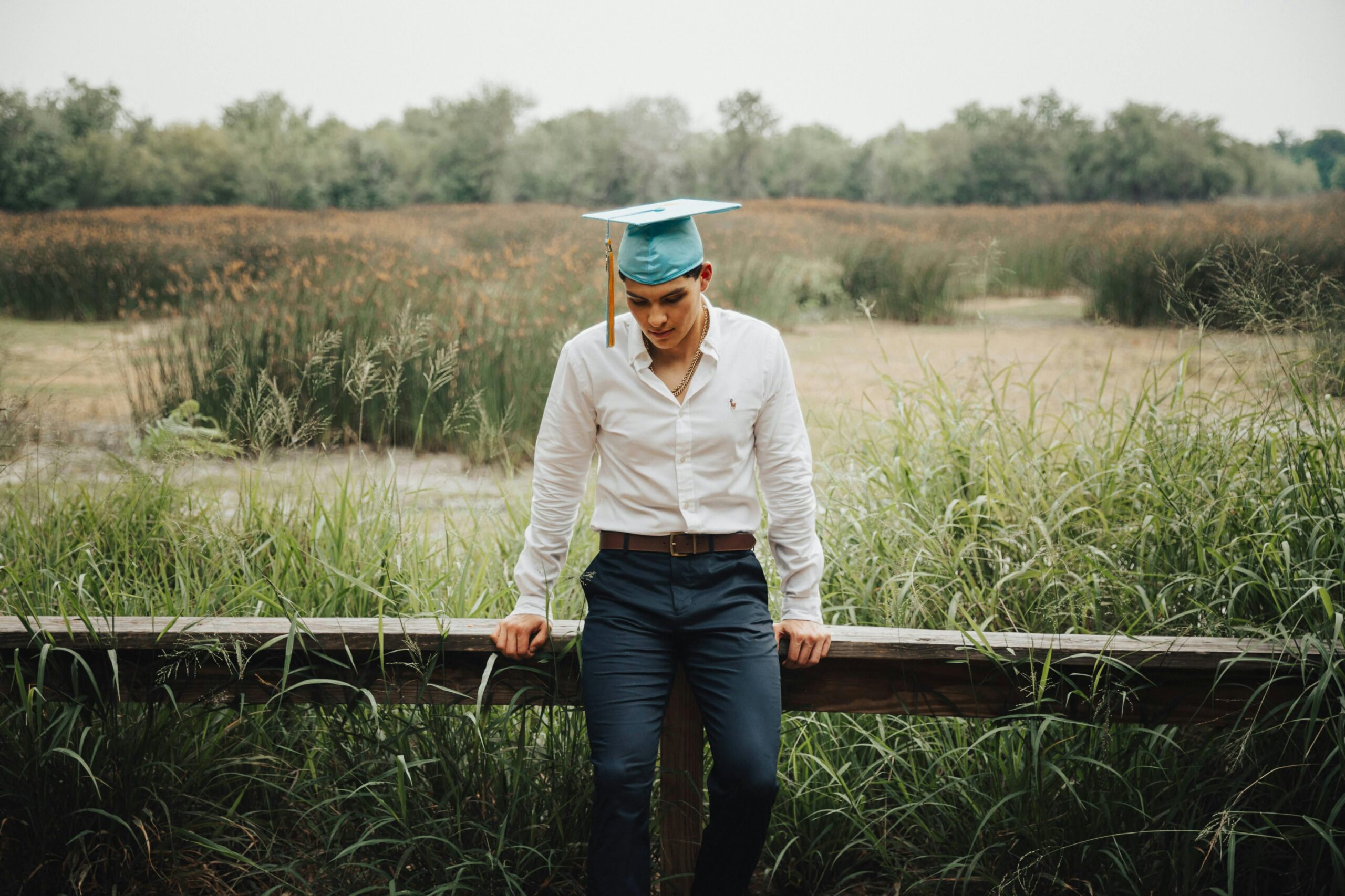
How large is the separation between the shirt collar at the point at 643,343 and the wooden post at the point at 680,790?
0.61 m

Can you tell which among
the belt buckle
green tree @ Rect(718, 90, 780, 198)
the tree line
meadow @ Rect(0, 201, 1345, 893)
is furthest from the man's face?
green tree @ Rect(718, 90, 780, 198)

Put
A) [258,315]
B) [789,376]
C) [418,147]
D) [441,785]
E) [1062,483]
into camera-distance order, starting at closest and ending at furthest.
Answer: [789,376] → [441,785] → [1062,483] → [258,315] → [418,147]

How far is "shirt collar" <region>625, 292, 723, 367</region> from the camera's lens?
1554 millimetres

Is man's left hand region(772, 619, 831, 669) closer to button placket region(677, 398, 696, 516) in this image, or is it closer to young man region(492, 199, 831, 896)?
young man region(492, 199, 831, 896)

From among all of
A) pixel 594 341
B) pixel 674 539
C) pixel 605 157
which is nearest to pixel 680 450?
pixel 674 539

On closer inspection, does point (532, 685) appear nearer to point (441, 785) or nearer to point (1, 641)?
point (441, 785)

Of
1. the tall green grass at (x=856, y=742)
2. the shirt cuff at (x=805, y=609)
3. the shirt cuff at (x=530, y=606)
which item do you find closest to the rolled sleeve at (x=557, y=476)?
the shirt cuff at (x=530, y=606)

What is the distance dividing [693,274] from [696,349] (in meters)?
0.15

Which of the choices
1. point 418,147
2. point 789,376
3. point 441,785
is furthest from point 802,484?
point 418,147

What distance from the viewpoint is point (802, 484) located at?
1.58m

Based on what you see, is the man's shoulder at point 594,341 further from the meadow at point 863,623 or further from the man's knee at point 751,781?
the man's knee at point 751,781

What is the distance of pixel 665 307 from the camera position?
1.48 metres

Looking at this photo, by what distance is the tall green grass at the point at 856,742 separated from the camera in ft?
5.16

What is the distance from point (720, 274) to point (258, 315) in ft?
12.8
